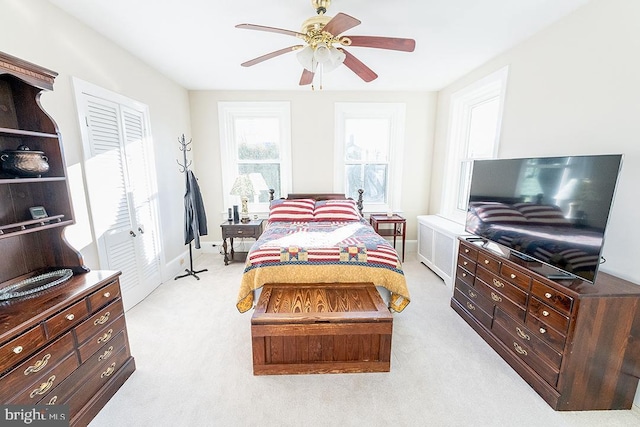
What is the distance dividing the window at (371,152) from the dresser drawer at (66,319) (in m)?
3.42

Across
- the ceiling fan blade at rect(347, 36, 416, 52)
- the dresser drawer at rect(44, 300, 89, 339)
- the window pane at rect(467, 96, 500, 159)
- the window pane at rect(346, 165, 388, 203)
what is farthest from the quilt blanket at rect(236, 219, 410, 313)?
the window pane at rect(346, 165, 388, 203)

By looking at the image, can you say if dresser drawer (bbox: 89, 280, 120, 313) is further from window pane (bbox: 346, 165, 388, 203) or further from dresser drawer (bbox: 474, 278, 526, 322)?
window pane (bbox: 346, 165, 388, 203)

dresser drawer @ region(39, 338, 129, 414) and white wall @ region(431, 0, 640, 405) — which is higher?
white wall @ region(431, 0, 640, 405)

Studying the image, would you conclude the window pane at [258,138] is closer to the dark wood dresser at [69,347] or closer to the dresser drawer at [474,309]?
the dark wood dresser at [69,347]

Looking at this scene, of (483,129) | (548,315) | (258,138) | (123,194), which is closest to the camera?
(548,315)

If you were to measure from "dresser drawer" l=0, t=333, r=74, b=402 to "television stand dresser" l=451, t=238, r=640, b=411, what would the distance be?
2.83 metres

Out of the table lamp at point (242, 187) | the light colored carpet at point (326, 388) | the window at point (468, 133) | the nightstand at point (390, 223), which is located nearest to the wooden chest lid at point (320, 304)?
the light colored carpet at point (326, 388)

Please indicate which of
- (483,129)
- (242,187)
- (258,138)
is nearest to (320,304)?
(242,187)

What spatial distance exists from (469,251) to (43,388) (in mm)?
3069

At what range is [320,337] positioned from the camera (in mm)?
1819

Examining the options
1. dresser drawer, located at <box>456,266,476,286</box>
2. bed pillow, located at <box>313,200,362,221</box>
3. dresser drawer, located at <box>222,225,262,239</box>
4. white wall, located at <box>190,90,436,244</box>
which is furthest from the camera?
white wall, located at <box>190,90,436,244</box>

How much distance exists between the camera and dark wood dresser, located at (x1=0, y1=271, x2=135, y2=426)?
115cm

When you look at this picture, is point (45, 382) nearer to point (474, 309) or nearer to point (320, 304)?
point (320, 304)

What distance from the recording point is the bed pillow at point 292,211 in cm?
363
